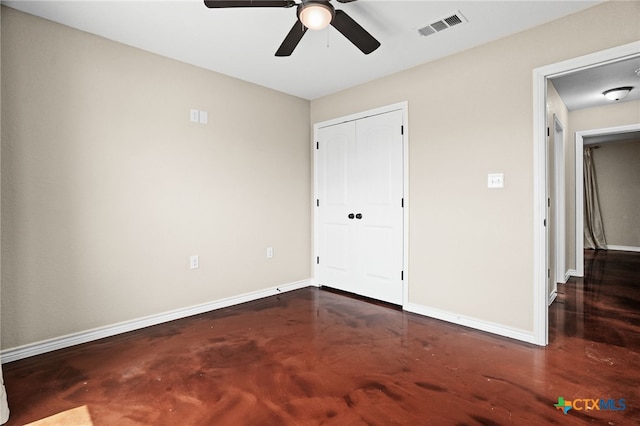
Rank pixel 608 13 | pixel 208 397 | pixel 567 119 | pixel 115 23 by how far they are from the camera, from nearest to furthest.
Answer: pixel 208 397
pixel 608 13
pixel 115 23
pixel 567 119

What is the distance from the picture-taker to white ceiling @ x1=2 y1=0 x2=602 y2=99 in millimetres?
2367

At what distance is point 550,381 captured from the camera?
2072 millimetres

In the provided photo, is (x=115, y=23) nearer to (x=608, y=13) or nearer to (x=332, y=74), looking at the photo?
(x=332, y=74)

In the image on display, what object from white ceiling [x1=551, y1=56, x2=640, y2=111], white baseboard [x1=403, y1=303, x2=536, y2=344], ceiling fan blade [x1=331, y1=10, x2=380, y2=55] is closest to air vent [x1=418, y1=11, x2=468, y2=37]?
ceiling fan blade [x1=331, y1=10, x2=380, y2=55]

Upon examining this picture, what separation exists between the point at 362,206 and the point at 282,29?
210 cm

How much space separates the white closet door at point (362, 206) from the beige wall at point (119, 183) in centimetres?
74

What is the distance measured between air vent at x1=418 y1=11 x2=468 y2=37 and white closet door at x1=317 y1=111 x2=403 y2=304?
947 millimetres

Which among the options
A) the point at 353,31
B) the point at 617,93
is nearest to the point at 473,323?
the point at 353,31

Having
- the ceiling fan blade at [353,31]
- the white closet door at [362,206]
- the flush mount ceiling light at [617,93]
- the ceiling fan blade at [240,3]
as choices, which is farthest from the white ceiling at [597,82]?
the ceiling fan blade at [240,3]

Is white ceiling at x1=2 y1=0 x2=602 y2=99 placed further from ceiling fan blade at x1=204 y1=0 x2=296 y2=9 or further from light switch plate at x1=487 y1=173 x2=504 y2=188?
light switch plate at x1=487 y1=173 x2=504 y2=188

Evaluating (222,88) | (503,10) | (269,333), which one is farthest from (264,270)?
(503,10)

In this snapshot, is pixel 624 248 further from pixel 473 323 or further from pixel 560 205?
pixel 473 323

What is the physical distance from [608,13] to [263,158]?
11.0ft

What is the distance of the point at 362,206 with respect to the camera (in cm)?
395
